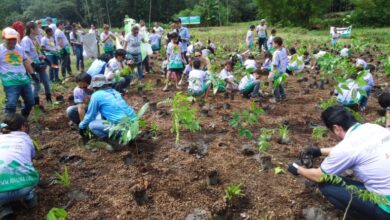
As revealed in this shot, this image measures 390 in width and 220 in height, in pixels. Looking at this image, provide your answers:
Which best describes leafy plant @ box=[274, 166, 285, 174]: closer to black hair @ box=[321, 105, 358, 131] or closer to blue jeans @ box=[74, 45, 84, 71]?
black hair @ box=[321, 105, 358, 131]

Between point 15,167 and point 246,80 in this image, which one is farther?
point 246,80

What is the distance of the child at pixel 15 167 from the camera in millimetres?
A: 3143

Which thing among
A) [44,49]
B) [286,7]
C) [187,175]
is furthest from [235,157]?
[286,7]

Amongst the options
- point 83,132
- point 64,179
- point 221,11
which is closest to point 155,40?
point 83,132

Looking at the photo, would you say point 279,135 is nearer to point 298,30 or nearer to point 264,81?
point 264,81

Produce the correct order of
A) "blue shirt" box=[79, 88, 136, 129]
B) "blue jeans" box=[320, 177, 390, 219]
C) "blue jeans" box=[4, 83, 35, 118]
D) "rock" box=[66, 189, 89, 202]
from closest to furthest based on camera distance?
"blue jeans" box=[320, 177, 390, 219] → "rock" box=[66, 189, 89, 202] → "blue shirt" box=[79, 88, 136, 129] → "blue jeans" box=[4, 83, 35, 118]

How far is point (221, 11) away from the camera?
35.9 m

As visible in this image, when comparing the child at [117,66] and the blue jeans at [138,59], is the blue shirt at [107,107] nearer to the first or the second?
the child at [117,66]

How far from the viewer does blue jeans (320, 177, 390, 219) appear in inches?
110

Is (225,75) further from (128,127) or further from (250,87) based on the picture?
(128,127)

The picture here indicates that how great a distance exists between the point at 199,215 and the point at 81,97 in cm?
284

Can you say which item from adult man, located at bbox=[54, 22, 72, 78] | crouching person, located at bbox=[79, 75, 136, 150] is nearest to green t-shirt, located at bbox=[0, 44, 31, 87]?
crouching person, located at bbox=[79, 75, 136, 150]

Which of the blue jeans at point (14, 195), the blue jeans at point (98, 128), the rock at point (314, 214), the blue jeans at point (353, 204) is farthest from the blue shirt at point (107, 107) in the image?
the blue jeans at point (353, 204)

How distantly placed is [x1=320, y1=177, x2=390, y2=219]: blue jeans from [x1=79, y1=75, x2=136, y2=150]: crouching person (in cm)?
244
